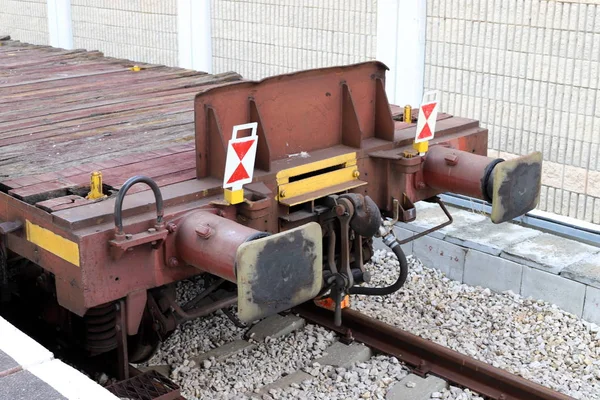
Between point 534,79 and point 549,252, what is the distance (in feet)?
5.29

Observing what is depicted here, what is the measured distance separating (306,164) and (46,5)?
9468mm

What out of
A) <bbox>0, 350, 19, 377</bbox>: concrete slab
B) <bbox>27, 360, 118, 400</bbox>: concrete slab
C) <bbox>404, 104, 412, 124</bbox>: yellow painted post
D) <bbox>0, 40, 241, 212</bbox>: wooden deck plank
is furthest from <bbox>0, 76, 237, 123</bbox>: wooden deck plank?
<bbox>27, 360, 118, 400</bbox>: concrete slab

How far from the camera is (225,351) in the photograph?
5.32 metres

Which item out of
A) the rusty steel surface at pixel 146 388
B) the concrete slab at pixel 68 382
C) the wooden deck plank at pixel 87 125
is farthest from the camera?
the wooden deck plank at pixel 87 125

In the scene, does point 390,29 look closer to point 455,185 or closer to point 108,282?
point 455,185

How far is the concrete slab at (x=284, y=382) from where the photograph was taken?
4.86 m

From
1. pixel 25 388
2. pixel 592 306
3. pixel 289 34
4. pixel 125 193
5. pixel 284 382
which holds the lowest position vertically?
pixel 284 382

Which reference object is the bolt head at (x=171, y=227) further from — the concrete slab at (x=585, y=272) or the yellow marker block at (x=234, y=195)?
the concrete slab at (x=585, y=272)

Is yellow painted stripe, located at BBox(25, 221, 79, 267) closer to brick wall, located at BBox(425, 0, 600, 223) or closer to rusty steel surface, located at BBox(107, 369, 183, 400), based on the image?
rusty steel surface, located at BBox(107, 369, 183, 400)

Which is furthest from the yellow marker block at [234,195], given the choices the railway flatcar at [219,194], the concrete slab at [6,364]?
the concrete slab at [6,364]

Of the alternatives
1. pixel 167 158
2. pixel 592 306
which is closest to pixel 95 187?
pixel 167 158

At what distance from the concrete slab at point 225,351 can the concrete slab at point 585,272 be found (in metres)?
2.20

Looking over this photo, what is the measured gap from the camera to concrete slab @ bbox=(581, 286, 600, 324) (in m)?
5.78

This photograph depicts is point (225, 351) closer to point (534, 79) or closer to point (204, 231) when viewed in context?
point (204, 231)
